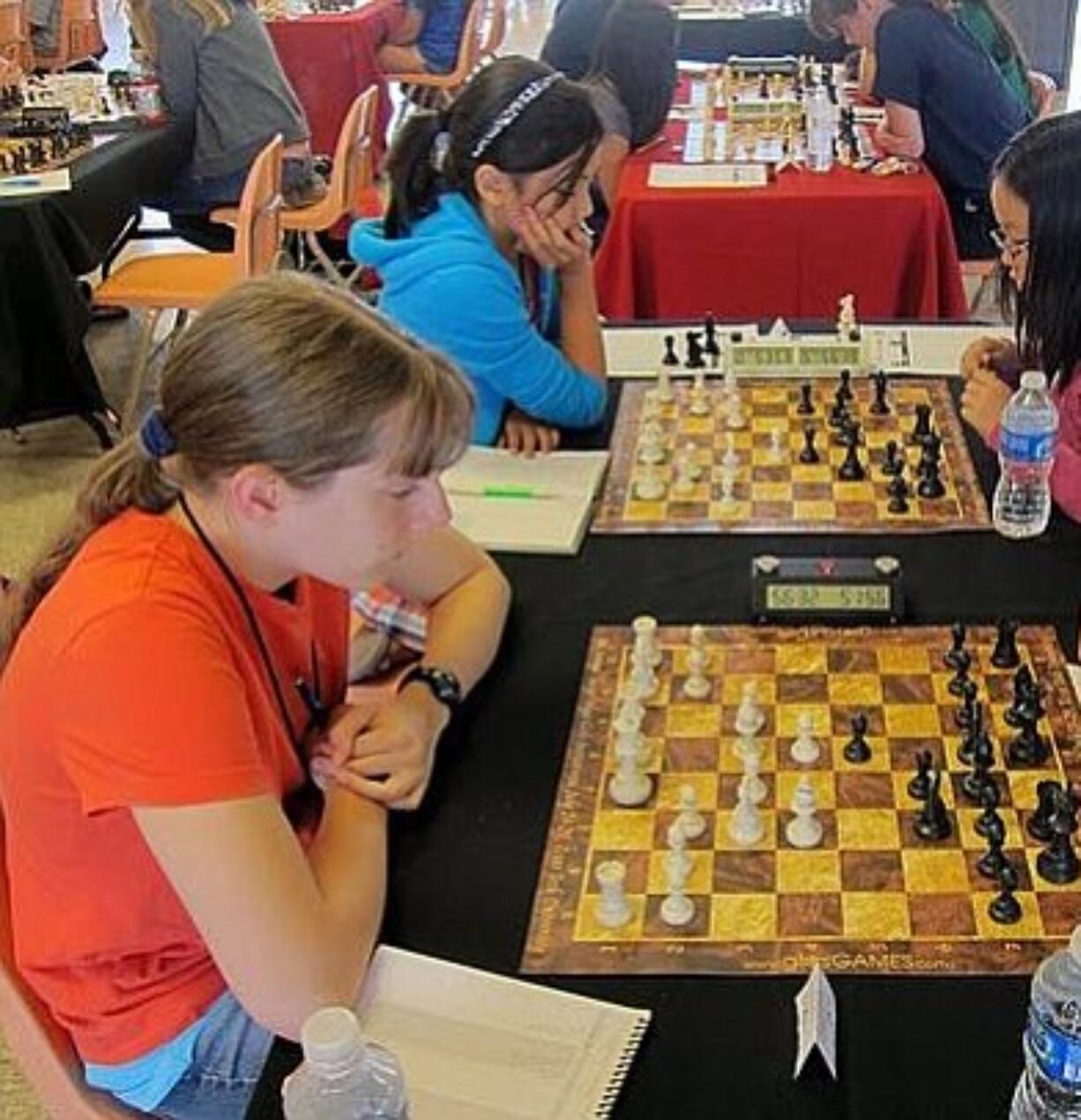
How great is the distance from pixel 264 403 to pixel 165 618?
0.17m

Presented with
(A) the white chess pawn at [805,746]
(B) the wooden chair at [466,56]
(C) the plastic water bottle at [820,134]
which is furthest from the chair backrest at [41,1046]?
(B) the wooden chair at [466,56]

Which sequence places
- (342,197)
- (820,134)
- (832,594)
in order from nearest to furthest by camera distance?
1. (832,594)
2. (820,134)
3. (342,197)

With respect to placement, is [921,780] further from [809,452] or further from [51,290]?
[51,290]

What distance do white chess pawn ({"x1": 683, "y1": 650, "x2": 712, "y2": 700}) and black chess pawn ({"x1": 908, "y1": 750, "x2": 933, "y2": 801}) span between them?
0.72 ft

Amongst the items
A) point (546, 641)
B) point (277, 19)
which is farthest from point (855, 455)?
point (277, 19)

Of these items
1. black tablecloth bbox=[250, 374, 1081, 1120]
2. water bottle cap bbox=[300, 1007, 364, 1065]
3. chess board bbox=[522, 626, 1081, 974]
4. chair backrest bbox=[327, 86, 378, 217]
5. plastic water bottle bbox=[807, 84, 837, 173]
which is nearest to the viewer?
water bottle cap bbox=[300, 1007, 364, 1065]

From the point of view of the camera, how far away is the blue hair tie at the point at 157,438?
3.93 ft

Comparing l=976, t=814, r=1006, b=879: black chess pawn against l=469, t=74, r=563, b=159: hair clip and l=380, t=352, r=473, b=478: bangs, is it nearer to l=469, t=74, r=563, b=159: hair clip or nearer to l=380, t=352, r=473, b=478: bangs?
l=380, t=352, r=473, b=478: bangs

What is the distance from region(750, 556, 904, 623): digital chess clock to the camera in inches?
59.5

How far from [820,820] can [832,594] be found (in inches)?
13.4

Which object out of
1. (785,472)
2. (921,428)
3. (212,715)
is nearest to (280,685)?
(212,715)

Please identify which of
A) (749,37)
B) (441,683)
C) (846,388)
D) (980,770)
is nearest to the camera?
(980,770)

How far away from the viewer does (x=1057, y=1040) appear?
879 millimetres

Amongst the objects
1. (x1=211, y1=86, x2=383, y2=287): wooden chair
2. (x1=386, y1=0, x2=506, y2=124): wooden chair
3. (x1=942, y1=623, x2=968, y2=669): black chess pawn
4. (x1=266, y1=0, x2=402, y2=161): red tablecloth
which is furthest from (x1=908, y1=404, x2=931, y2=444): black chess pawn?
(x1=386, y1=0, x2=506, y2=124): wooden chair
